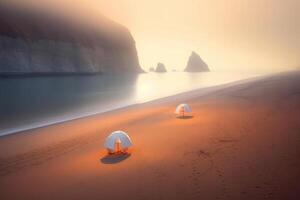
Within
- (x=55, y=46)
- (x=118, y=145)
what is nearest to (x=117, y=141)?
(x=118, y=145)

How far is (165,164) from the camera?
915cm

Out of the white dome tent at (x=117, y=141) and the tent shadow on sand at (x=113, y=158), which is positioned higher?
the white dome tent at (x=117, y=141)

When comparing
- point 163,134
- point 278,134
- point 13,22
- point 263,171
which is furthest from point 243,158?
point 13,22

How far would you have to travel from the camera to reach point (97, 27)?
15550 cm

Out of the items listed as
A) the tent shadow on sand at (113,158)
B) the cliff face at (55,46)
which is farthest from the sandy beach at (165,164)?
the cliff face at (55,46)

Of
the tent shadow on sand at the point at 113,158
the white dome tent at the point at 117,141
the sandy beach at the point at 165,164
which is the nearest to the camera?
the sandy beach at the point at 165,164

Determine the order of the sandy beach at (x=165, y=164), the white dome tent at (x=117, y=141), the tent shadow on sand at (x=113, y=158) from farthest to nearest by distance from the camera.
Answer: the white dome tent at (x=117, y=141) → the tent shadow on sand at (x=113, y=158) → the sandy beach at (x=165, y=164)

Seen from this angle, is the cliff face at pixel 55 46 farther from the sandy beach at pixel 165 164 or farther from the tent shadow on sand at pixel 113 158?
the tent shadow on sand at pixel 113 158

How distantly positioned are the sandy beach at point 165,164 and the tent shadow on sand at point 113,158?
0.04 meters

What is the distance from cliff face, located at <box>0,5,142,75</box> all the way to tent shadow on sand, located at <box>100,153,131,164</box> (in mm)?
87347

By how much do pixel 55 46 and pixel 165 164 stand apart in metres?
106

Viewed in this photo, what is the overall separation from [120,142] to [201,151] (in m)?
3.26

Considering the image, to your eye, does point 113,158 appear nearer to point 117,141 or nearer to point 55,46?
point 117,141

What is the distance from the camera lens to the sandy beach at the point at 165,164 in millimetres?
7109
